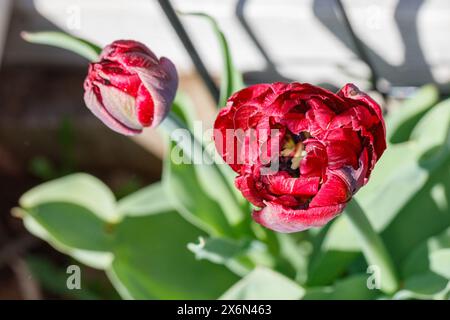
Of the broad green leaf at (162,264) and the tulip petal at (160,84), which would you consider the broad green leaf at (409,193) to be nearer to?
the broad green leaf at (162,264)

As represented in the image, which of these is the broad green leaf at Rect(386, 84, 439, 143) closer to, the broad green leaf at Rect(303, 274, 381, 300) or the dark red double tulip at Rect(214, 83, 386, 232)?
the broad green leaf at Rect(303, 274, 381, 300)

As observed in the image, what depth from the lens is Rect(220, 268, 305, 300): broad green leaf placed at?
35.9 inches

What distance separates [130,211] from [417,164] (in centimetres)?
A: 40

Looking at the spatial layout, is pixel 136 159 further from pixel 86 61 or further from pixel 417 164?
pixel 417 164

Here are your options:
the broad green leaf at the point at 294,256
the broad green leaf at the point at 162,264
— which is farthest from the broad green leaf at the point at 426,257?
the broad green leaf at the point at 162,264

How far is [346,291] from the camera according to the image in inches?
37.3

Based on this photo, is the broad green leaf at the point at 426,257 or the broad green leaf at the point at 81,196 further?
the broad green leaf at the point at 81,196

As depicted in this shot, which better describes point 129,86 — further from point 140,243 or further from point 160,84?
point 140,243

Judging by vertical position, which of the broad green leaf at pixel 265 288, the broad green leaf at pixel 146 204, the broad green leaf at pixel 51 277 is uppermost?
the broad green leaf at pixel 146 204

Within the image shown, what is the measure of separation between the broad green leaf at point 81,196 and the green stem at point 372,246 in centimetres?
39

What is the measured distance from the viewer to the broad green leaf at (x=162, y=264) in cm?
105

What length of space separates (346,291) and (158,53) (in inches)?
22.2

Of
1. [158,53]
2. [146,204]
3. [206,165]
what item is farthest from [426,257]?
[158,53]
